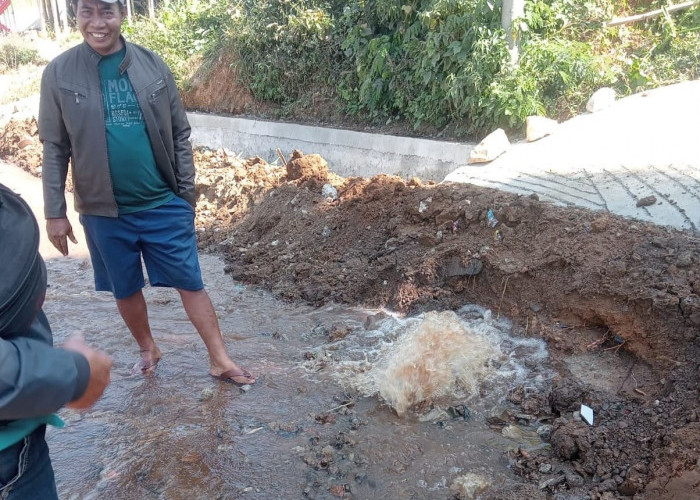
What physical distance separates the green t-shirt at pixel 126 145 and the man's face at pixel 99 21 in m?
0.10

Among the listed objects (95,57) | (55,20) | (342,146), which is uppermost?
(95,57)

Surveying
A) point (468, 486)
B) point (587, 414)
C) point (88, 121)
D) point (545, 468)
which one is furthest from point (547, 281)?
point (88, 121)

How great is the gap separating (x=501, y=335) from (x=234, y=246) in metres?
3.26

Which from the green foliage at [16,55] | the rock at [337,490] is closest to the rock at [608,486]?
the rock at [337,490]

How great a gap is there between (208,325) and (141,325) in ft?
1.75

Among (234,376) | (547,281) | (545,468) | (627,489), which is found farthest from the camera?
(547,281)

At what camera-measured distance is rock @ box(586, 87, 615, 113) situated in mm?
7086

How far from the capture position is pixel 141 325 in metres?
3.80

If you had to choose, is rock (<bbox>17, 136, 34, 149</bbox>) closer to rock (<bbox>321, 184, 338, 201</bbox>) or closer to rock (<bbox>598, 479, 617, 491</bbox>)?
rock (<bbox>321, 184, 338, 201</bbox>)

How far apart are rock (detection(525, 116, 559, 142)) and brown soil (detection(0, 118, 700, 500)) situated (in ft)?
5.90

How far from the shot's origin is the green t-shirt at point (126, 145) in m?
3.12

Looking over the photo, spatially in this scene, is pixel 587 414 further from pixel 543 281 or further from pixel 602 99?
pixel 602 99

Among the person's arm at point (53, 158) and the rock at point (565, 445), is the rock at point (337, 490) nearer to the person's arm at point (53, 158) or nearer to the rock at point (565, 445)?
the rock at point (565, 445)

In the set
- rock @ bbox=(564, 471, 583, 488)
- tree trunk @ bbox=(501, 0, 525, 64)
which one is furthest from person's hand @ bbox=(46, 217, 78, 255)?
tree trunk @ bbox=(501, 0, 525, 64)
